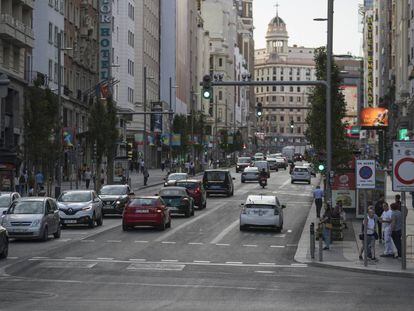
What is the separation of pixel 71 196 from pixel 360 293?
21.7 m

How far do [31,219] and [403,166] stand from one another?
12.9 m

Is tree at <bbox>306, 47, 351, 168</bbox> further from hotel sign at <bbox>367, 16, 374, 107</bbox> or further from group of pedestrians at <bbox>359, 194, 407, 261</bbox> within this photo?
hotel sign at <bbox>367, 16, 374, 107</bbox>

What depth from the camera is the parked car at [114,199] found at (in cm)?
4787

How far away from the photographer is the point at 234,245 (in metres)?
35.1

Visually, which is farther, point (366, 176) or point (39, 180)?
point (39, 180)

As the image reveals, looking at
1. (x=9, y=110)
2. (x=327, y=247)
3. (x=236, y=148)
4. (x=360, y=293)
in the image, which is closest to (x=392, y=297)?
(x=360, y=293)

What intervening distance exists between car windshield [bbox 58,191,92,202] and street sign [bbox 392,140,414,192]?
17.0 m

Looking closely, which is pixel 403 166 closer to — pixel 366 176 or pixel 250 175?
pixel 366 176

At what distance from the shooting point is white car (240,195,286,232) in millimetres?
40906

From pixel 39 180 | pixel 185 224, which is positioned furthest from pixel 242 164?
pixel 185 224

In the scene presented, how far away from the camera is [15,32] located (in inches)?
2525

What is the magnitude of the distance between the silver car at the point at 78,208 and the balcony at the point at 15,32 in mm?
22833

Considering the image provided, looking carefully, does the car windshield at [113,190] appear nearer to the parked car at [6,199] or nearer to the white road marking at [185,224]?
the white road marking at [185,224]

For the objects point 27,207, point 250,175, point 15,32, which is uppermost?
point 15,32
